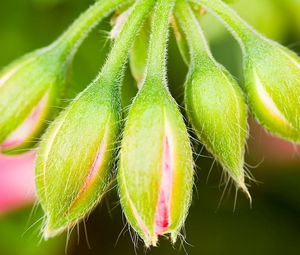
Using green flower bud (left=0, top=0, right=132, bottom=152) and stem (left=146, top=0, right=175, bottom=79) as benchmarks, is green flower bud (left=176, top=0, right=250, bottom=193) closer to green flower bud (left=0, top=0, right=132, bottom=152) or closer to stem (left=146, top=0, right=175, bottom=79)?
stem (left=146, top=0, right=175, bottom=79)

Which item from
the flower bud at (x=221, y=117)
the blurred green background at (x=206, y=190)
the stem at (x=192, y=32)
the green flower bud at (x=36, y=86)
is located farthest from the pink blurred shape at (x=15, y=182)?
the flower bud at (x=221, y=117)

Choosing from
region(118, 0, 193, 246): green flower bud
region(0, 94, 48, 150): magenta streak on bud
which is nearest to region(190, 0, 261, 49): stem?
region(118, 0, 193, 246): green flower bud

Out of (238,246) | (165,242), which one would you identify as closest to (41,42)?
(165,242)

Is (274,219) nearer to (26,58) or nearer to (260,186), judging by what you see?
(260,186)

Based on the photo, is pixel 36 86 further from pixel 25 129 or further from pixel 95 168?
pixel 95 168

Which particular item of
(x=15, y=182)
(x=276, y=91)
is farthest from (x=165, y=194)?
(x=15, y=182)
